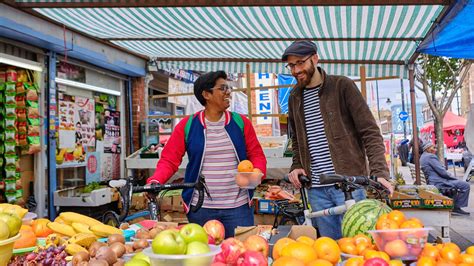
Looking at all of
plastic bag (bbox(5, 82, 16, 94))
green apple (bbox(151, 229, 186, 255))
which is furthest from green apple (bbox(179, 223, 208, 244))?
plastic bag (bbox(5, 82, 16, 94))

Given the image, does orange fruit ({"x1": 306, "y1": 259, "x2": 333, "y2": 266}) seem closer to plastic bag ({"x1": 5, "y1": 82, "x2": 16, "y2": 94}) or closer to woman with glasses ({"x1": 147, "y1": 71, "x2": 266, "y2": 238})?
woman with glasses ({"x1": 147, "y1": 71, "x2": 266, "y2": 238})

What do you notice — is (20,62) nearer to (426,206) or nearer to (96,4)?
(96,4)

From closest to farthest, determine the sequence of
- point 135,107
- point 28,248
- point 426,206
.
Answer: point 28,248, point 426,206, point 135,107

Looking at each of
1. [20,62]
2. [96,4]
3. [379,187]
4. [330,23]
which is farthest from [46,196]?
[379,187]

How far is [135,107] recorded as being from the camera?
911 cm

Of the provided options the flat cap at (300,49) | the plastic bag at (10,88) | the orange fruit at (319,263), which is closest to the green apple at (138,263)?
the orange fruit at (319,263)

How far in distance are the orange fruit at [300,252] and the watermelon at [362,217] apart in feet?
1.71

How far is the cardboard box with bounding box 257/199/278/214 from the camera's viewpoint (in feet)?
22.8

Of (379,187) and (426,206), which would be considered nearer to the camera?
(379,187)

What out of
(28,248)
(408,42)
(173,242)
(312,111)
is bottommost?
(28,248)

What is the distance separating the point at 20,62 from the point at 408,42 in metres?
5.74

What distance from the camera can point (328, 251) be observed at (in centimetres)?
181

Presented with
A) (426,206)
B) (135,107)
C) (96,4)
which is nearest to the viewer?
(96,4)

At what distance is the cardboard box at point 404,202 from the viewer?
6.26 m
